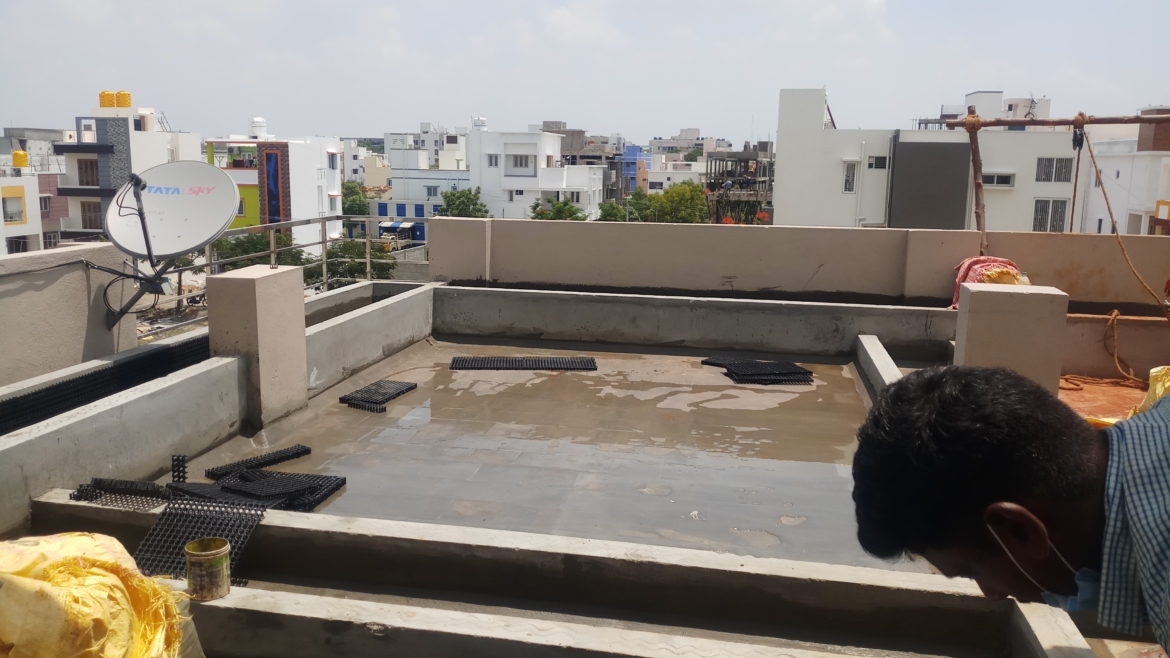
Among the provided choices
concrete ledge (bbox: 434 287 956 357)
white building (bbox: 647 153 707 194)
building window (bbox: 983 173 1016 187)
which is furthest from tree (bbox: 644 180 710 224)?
concrete ledge (bbox: 434 287 956 357)

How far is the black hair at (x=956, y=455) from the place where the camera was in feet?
4.41

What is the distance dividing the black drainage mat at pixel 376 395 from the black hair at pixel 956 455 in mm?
6052

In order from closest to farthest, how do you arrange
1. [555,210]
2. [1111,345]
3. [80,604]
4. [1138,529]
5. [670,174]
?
[1138,529]
[80,604]
[1111,345]
[555,210]
[670,174]

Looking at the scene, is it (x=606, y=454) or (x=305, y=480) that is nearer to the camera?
(x=305, y=480)

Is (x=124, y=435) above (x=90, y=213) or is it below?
below

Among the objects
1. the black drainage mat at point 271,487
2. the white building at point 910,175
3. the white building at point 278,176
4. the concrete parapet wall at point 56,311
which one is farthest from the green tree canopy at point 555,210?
the black drainage mat at point 271,487

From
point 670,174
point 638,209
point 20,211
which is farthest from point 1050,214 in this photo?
point 670,174

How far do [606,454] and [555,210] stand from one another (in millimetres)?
59011

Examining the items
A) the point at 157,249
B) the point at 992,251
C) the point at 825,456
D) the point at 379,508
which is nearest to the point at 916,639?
the point at 825,456

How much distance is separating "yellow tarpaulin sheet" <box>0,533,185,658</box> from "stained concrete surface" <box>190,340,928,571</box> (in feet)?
5.99

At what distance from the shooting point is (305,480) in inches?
211

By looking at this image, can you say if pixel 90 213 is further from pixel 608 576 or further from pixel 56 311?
pixel 608 576

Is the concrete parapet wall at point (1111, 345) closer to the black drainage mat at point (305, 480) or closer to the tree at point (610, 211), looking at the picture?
the black drainage mat at point (305, 480)

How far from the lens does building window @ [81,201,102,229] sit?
190 feet
